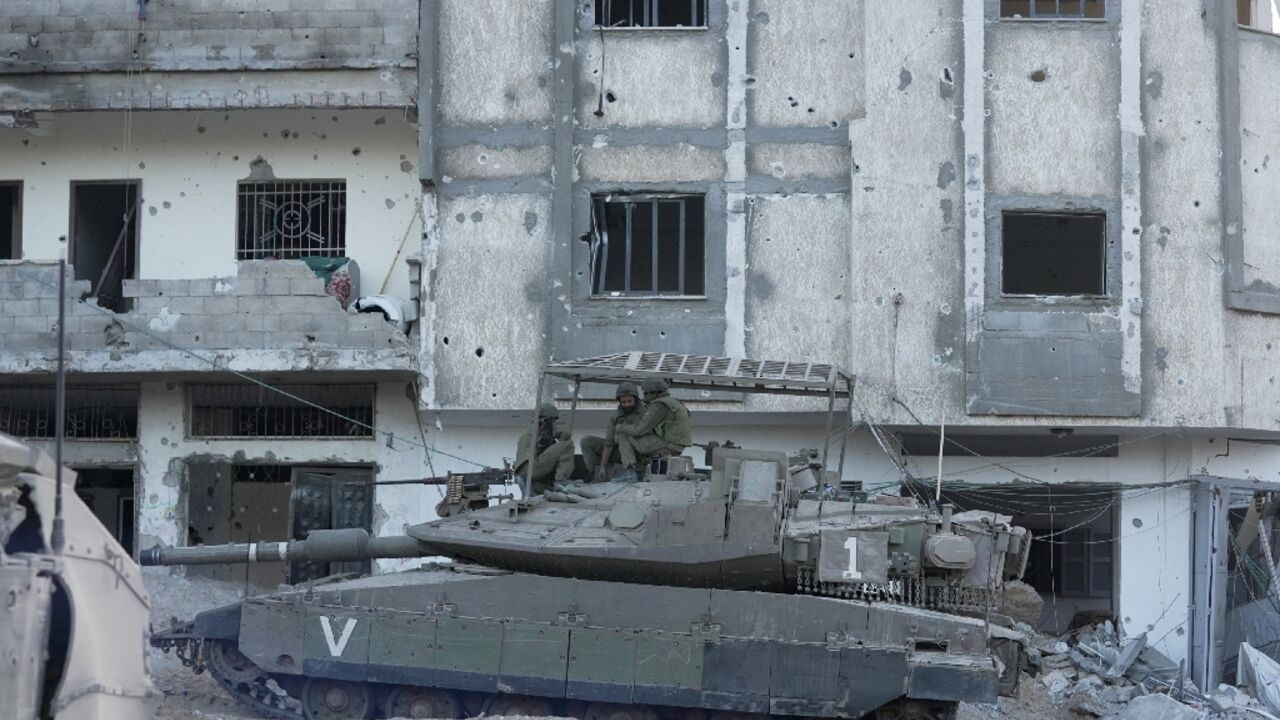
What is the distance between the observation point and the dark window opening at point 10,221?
21234 millimetres

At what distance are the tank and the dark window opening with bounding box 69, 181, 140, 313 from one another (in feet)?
48.6

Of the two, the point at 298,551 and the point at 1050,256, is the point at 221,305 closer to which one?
the point at 298,551

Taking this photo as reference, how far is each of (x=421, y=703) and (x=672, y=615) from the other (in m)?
2.09

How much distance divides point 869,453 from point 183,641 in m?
8.47

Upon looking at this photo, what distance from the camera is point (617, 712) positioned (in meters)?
13.1

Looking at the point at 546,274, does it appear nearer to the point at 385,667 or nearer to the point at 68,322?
the point at 68,322

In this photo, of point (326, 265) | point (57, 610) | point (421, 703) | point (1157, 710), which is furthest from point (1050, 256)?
point (57, 610)

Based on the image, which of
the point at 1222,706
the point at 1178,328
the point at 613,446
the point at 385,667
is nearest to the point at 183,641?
the point at 385,667

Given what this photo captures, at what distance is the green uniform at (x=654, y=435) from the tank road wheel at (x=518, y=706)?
2.08m

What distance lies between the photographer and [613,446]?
571 inches

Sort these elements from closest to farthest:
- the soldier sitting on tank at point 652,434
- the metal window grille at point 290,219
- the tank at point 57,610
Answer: the tank at point 57,610
the soldier sitting on tank at point 652,434
the metal window grille at point 290,219

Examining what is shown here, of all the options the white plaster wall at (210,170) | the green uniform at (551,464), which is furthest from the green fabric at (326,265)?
the green uniform at (551,464)

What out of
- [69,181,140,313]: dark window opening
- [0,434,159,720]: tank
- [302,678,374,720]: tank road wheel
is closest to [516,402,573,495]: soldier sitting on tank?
[302,678,374,720]: tank road wheel

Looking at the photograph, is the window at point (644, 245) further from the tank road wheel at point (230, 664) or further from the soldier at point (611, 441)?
the tank road wheel at point (230, 664)
